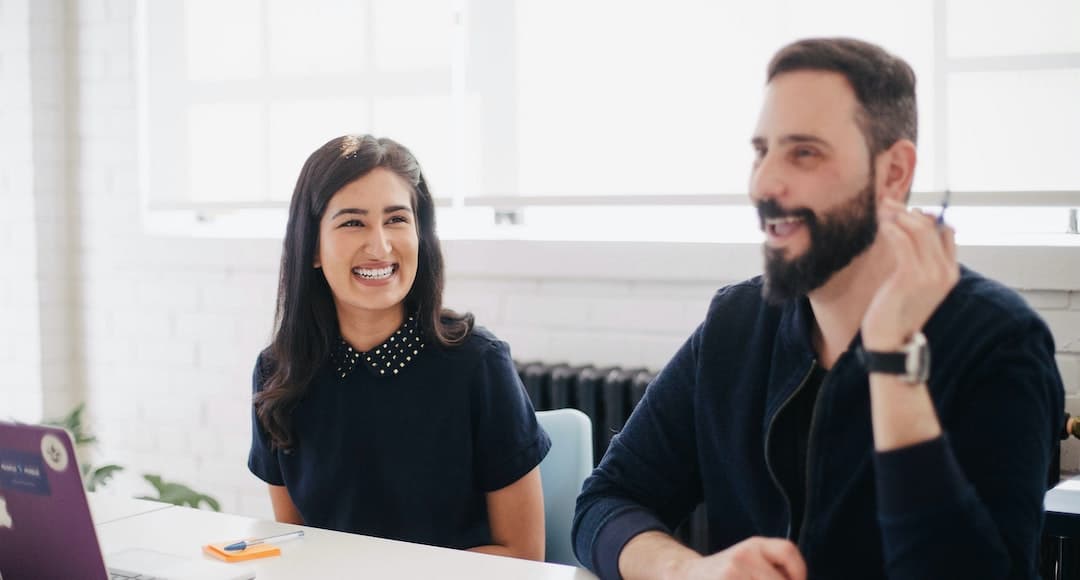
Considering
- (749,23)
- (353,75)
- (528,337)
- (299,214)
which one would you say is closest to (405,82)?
(353,75)

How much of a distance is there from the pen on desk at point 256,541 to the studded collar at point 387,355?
0.37m

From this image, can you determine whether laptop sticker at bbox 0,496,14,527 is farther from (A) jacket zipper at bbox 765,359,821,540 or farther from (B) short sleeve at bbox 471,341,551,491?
(A) jacket zipper at bbox 765,359,821,540

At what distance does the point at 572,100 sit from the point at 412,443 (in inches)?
48.2

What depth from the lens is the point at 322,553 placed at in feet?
5.35

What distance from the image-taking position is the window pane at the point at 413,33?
313cm

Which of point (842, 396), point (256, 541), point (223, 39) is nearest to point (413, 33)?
point (223, 39)

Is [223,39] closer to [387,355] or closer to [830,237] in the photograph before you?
[387,355]

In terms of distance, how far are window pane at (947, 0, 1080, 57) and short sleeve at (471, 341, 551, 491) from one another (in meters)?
1.21

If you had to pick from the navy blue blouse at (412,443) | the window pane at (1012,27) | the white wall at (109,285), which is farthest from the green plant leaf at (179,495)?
the window pane at (1012,27)

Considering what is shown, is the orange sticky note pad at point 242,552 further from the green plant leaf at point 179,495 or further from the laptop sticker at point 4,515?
the green plant leaf at point 179,495

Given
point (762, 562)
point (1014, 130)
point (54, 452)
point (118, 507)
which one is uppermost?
point (1014, 130)

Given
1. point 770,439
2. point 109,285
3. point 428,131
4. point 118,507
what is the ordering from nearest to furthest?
point 770,439
point 118,507
point 428,131
point 109,285

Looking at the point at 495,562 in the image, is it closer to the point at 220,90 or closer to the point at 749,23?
the point at 749,23

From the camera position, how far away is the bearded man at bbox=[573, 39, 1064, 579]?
47.8 inches
